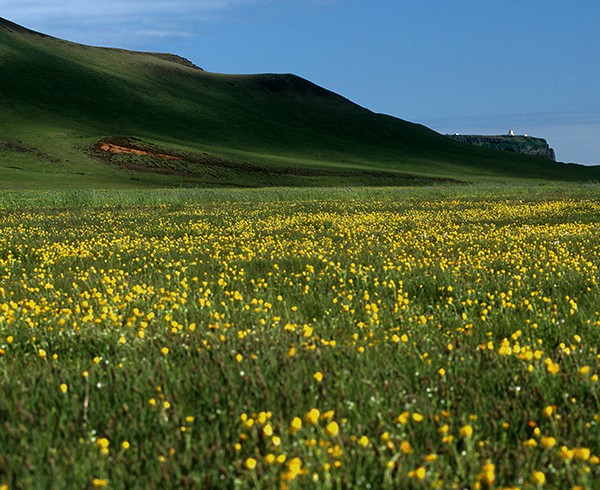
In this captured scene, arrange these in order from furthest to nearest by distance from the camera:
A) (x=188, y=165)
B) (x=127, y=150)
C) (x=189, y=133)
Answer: (x=189, y=133)
(x=127, y=150)
(x=188, y=165)

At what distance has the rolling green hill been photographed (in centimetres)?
9294

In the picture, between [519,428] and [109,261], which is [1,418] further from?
[109,261]

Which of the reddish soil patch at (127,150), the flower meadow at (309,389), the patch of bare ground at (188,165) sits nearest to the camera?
the flower meadow at (309,389)

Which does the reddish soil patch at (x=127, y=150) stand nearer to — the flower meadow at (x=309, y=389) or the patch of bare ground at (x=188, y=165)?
the patch of bare ground at (x=188, y=165)

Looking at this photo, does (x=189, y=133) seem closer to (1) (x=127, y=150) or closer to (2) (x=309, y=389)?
(1) (x=127, y=150)

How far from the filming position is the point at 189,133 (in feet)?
429

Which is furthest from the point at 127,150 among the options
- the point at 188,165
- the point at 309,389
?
the point at 309,389

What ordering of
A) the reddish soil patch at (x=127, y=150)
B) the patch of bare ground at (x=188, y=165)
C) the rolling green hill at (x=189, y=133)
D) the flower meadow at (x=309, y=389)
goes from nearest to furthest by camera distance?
the flower meadow at (x=309, y=389) < the rolling green hill at (x=189, y=133) < the patch of bare ground at (x=188, y=165) < the reddish soil patch at (x=127, y=150)

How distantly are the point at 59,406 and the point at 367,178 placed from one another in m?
98.5

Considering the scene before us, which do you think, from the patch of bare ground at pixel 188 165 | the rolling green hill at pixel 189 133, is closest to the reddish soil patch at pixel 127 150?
the patch of bare ground at pixel 188 165

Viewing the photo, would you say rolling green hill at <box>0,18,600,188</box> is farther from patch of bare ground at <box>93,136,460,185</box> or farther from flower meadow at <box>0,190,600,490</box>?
flower meadow at <box>0,190,600,490</box>

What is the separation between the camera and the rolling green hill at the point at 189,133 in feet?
305

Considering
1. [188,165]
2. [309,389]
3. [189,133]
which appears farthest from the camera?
[189,133]

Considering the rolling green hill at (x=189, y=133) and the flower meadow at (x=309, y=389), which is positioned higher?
the rolling green hill at (x=189, y=133)
